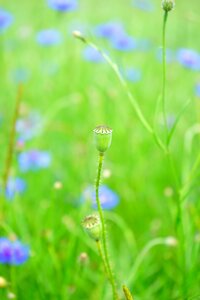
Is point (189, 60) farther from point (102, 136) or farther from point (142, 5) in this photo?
point (102, 136)

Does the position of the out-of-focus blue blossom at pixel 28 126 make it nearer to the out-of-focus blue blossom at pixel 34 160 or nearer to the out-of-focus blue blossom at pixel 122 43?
the out-of-focus blue blossom at pixel 34 160

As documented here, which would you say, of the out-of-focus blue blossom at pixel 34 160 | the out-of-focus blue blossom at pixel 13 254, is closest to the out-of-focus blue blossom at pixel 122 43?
the out-of-focus blue blossom at pixel 34 160

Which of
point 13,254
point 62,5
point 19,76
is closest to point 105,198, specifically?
point 13,254

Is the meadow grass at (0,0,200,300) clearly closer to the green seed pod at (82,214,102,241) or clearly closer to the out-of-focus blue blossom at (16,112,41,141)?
the out-of-focus blue blossom at (16,112,41,141)

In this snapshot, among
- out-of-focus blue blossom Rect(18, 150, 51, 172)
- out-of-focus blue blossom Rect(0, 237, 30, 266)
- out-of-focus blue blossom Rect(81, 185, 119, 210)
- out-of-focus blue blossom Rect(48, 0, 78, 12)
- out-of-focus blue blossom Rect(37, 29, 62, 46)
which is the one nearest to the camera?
out-of-focus blue blossom Rect(0, 237, 30, 266)

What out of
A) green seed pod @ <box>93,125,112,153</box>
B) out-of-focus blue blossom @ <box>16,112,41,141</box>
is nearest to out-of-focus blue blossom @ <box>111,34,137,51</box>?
out-of-focus blue blossom @ <box>16,112,41,141</box>

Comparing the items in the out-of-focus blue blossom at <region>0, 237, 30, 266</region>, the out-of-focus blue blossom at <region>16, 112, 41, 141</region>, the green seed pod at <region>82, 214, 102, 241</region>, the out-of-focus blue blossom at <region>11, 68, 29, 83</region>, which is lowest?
the green seed pod at <region>82, 214, 102, 241</region>

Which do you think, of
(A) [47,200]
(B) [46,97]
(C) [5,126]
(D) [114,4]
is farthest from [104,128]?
(D) [114,4]
